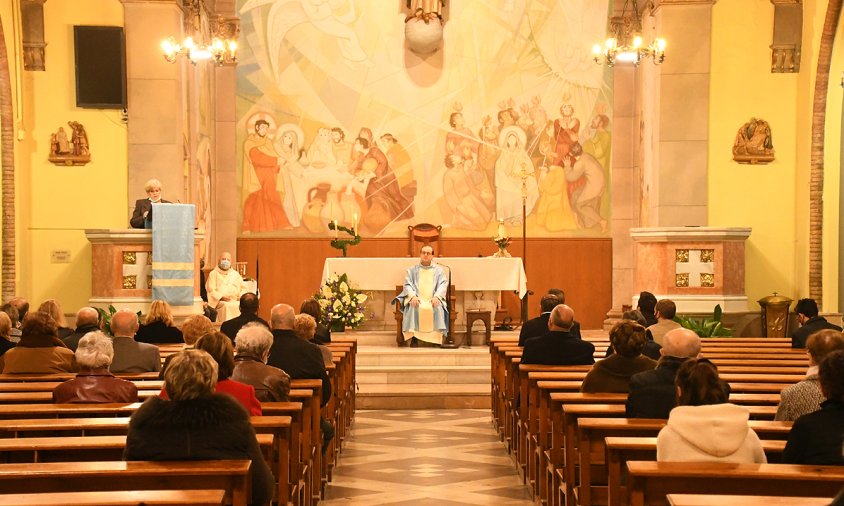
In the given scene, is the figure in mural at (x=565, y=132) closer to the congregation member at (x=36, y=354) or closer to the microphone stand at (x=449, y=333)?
the microphone stand at (x=449, y=333)

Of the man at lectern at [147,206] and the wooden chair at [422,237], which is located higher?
the man at lectern at [147,206]

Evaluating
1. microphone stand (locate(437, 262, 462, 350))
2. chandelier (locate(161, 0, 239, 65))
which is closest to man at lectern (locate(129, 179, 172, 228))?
chandelier (locate(161, 0, 239, 65))

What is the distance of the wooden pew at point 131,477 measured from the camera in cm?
415

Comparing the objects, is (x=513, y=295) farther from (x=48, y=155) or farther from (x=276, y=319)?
(x=276, y=319)

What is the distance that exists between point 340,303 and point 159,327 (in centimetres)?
475

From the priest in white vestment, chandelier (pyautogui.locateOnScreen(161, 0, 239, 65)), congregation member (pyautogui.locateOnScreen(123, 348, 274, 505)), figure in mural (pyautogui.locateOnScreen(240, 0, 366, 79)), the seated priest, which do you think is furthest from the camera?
figure in mural (pyautogui.locateOnScreen(240, 0, 366, 79))

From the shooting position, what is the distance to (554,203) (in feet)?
63.1

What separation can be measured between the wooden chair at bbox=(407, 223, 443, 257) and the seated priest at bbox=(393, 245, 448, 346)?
3.92 m

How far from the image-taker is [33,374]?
802 cm

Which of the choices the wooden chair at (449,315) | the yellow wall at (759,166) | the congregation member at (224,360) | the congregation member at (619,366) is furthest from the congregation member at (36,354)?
the yellow wall at (759,166)

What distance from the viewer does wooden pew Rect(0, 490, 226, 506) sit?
11.7 ft

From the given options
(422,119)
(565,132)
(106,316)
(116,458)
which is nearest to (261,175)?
(422,119)

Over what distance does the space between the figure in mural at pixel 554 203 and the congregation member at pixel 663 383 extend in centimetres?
1328

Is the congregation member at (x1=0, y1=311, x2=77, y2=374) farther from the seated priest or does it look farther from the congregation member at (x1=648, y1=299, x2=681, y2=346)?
the seated priest
